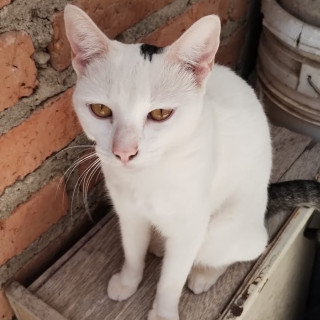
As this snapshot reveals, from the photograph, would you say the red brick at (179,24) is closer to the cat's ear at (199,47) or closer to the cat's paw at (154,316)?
the cat's ear at (199,47)

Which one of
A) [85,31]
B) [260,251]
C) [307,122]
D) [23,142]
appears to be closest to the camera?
[85,31]

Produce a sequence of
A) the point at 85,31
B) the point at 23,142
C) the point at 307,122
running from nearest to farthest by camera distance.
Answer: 1. the point at 85,31
2. the point at 23,142
3. the point at 307,122

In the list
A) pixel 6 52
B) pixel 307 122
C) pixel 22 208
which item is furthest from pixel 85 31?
pixel 307 122

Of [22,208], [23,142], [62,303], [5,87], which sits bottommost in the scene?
[62,303]

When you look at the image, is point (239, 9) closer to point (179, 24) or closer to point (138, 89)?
point (179, 24)

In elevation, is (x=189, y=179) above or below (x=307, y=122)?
above

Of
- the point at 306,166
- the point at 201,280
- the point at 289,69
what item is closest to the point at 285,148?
the point at 306,166

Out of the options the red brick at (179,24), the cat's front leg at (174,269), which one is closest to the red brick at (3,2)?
the red brick at (179,24)

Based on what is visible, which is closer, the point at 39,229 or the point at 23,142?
the point at 23,142

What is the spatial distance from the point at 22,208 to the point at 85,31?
1.12 feet

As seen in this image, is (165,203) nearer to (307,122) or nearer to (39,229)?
(39,229)

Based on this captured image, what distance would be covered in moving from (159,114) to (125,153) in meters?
0.07

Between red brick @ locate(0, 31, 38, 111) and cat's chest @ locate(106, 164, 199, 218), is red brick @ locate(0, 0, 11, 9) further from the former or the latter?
cat's chest @ locate(106, 164, 199, 218)

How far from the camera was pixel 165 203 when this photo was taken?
2.33 feet
